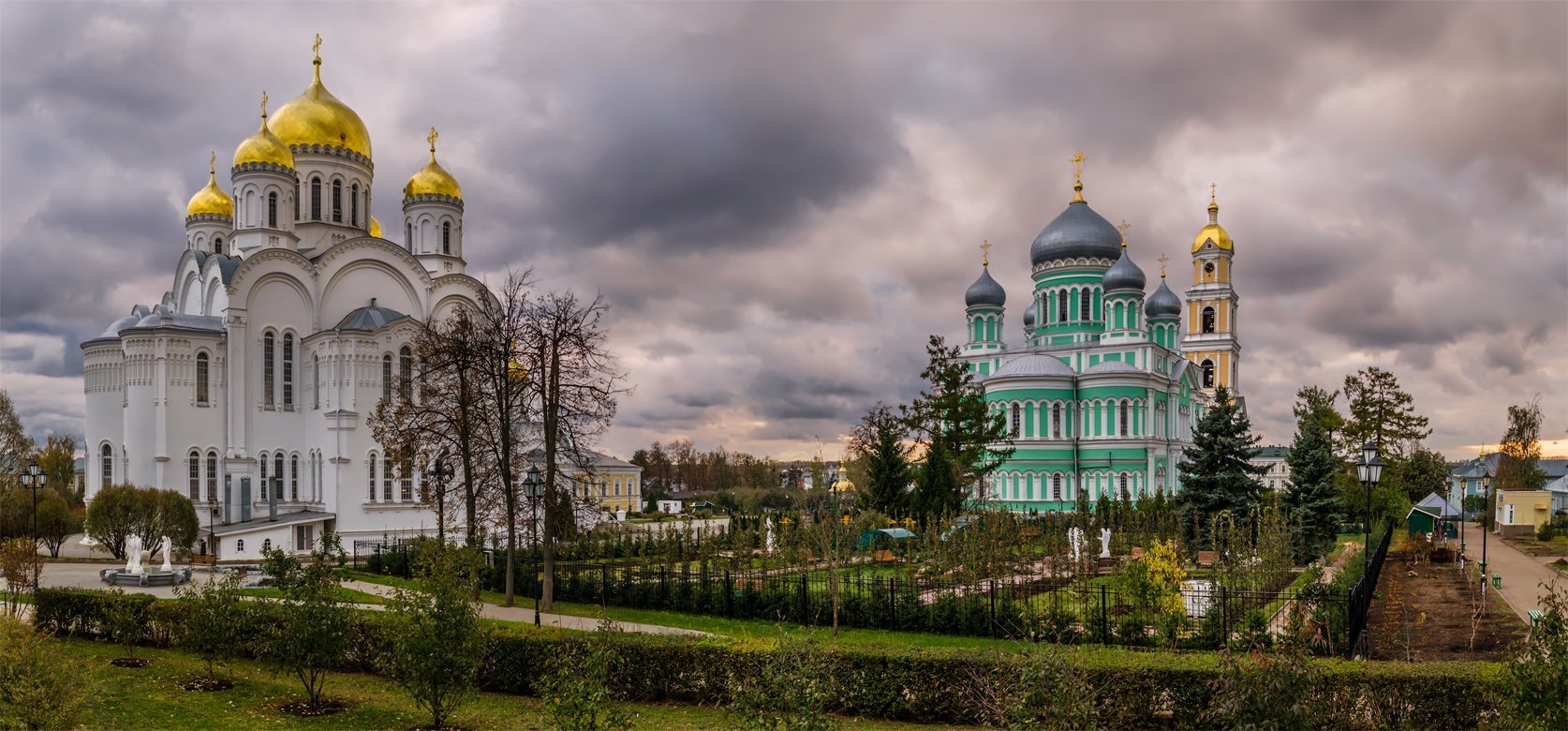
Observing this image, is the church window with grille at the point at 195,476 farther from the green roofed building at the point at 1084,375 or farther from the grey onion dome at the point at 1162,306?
the grey onion dome at the point at 1162,306

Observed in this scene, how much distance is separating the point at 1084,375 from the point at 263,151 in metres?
40.0

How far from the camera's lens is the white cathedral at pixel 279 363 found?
113 ft

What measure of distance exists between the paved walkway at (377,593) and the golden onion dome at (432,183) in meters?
20.8

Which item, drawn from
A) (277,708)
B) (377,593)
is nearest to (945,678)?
(277,708)

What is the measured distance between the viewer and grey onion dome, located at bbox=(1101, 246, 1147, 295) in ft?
187

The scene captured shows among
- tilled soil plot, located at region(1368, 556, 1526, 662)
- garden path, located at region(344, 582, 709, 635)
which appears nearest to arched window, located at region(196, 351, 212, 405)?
garden path, located at region(344, 582, 709, 635)

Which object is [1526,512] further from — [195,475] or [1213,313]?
[195,475]

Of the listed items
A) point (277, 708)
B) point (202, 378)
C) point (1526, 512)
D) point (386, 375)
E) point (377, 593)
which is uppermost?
point (386, 375)

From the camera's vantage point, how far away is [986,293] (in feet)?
208

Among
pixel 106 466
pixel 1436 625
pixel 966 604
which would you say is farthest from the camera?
pixel 106 466

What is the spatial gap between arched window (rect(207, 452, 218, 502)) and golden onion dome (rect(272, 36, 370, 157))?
13.5 metres

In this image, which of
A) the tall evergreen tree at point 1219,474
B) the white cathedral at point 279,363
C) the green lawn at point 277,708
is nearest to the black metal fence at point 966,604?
the green lawn at point 277,708

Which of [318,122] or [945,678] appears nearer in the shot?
[945,678]

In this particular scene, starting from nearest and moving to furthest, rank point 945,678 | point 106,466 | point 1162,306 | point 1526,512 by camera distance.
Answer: point 945,678 < point 106,466 < point 1526,512 < point 1162,306
